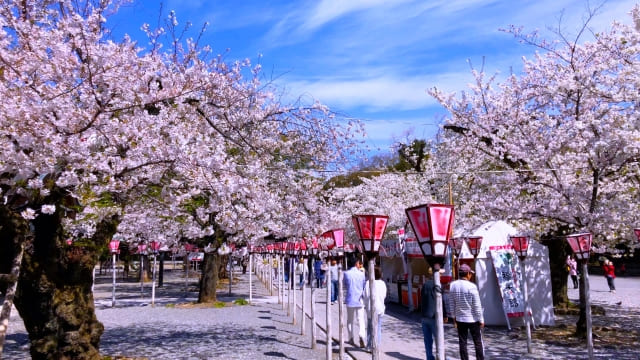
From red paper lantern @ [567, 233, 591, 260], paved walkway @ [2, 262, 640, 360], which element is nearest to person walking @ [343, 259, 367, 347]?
paved walkway @ [2, 262, 640, 360]

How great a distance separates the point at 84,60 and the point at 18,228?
254 cm

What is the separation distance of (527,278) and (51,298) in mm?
12178

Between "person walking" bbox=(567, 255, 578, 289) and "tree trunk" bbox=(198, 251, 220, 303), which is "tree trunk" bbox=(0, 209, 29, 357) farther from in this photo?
"person walking" bbox=(567, 255, 578, 289)

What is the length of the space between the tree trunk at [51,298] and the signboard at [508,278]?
10.6 m

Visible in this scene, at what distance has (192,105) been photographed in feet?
29.8

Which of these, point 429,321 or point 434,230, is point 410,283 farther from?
point 434,230

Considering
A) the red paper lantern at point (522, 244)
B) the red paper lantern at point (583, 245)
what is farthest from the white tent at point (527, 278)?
the red paper lantern at point (583, 245)

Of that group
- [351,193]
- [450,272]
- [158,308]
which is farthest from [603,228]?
[351,193]

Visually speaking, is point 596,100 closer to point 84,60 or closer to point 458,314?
point 458,314

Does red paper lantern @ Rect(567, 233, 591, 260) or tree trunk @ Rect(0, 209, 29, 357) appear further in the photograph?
red paper lantern @ Rect(567, 233, 591, 260)

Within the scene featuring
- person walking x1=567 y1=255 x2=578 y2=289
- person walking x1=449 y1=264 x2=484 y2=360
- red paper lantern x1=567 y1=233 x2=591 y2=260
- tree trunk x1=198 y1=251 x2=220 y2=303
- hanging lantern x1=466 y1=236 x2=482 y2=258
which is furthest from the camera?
person walking x1=567 y1=255 x2=578 y2=289

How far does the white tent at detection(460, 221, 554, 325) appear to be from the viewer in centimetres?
1448

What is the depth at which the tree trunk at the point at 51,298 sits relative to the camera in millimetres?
8258

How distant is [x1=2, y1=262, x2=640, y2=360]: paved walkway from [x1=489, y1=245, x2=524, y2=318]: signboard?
65 centimetres
